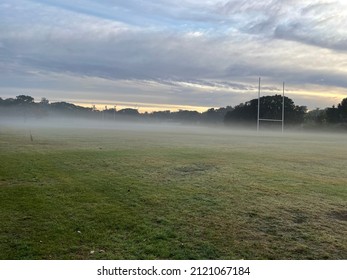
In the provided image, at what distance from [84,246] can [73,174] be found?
699 centimetres

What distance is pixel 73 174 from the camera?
12008 mm

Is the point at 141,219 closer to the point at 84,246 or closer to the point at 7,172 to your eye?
the point at 84,246

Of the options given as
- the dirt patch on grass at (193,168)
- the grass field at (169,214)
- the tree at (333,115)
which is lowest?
the grass field at (169,214)

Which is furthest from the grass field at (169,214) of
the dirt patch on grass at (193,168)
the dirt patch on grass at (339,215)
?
the dirt patch on grass at (193,168)

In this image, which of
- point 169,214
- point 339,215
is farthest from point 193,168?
point 339,215

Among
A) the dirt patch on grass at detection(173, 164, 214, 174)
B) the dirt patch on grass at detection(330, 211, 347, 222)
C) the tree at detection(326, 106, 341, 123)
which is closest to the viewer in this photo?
the dirt patch on grass at detection(330, 211, 347, 222)

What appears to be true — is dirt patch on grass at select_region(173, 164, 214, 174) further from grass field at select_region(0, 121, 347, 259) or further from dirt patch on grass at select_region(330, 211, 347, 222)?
dirt patch on grass at select_region(330, 211, 347, 222)

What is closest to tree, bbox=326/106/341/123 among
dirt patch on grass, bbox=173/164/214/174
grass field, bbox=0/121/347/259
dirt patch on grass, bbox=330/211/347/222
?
dirt patch on grass, bbox=173/164/214/174

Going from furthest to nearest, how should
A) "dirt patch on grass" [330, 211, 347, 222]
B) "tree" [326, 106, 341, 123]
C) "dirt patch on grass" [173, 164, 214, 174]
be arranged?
"tree" [326, 106, 341, 123] → "dirt patch on grass" [173, 164, 214, 174] → "dirt patch on grass" [330, 211, 347, 222]

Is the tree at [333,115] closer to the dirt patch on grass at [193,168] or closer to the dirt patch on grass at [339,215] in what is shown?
the dirt patch on grass at [193,168]

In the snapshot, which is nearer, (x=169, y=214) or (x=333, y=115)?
(x=169, y=214)

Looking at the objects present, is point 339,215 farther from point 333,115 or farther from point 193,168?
point 333,115

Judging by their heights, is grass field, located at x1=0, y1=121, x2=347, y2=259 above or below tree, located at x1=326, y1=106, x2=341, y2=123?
below

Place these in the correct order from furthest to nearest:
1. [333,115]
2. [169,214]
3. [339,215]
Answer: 1. [333,115]
2. [339,215]
3. [169,214]
